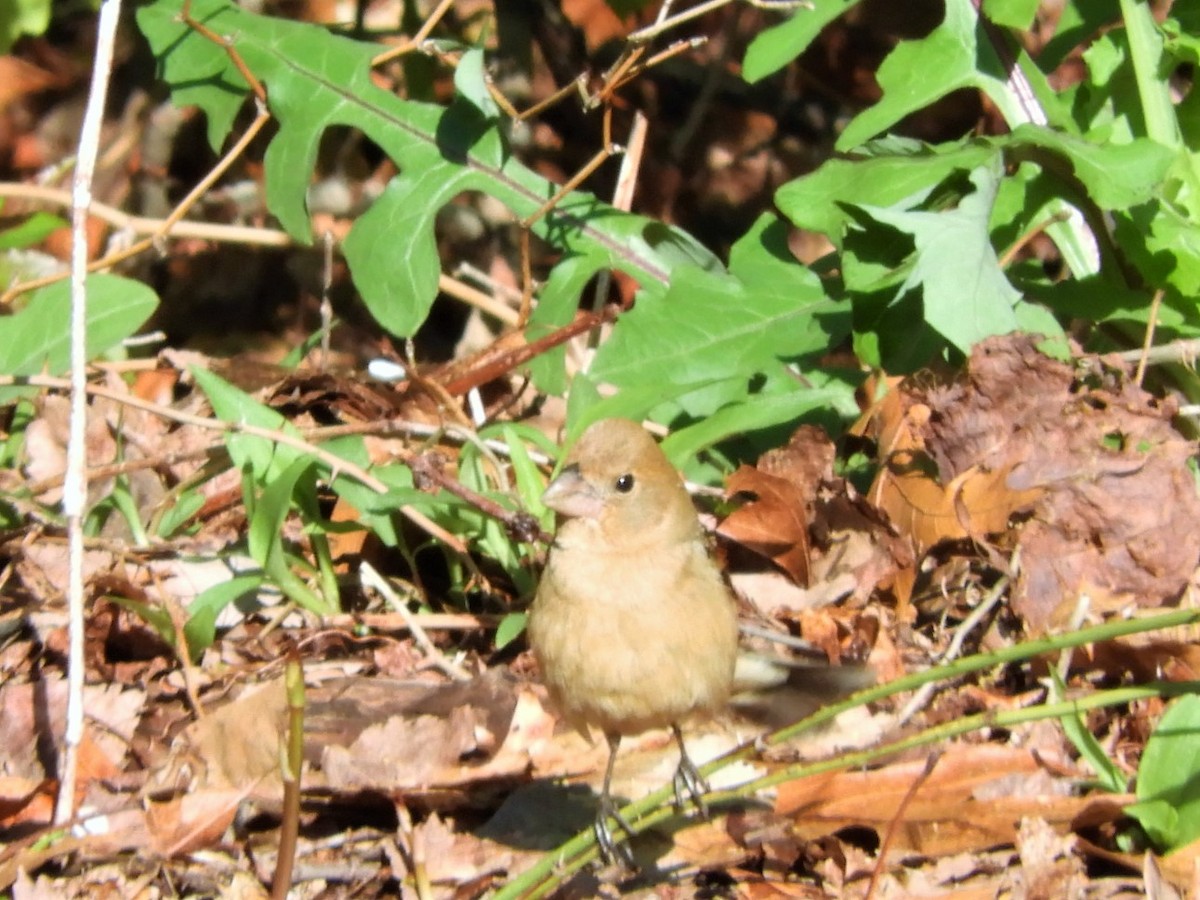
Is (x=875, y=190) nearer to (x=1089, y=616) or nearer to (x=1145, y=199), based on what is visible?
(x=1145, y=199)

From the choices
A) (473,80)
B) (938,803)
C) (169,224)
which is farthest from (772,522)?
(169,224)

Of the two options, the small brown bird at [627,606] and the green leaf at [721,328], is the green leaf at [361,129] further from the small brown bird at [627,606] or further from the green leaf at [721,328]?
the small brown bird at [627,606]

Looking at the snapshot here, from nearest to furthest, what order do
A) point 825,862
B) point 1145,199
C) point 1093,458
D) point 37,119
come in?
point 825,862 < point 1145,199 < point 1093,458 < point 37,119

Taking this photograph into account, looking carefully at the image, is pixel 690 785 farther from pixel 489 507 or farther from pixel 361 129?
pixel 361 129

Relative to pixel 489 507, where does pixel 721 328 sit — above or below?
above

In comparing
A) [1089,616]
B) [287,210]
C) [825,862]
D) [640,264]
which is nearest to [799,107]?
[640,264]
